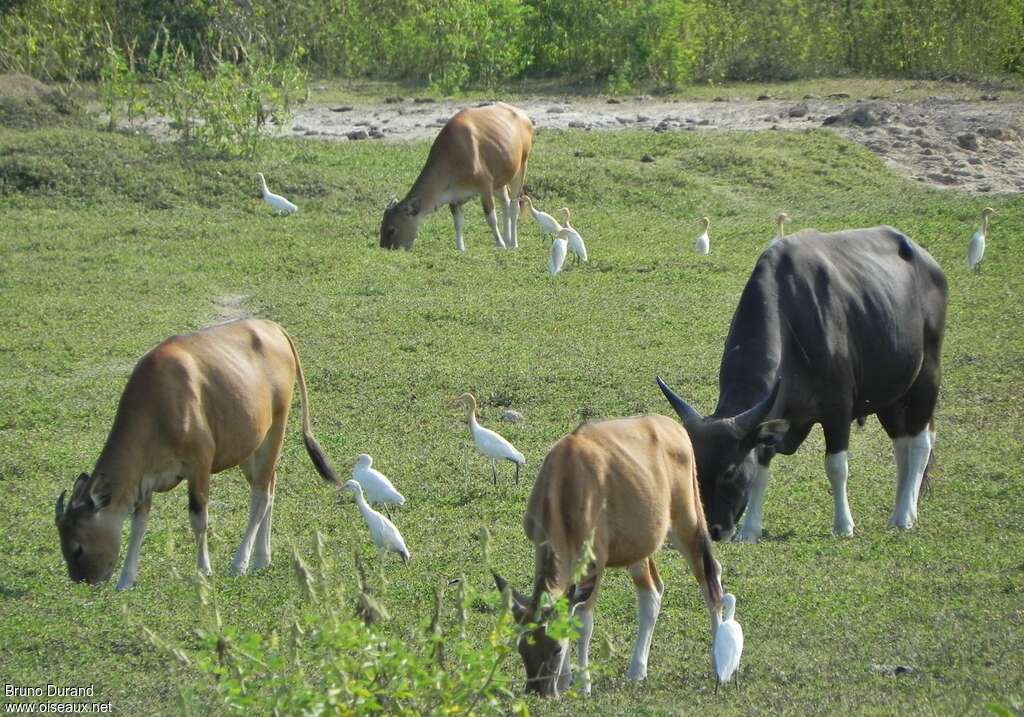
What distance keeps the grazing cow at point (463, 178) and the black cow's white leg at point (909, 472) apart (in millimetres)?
9306

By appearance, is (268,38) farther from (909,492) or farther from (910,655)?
Result: (910,655)

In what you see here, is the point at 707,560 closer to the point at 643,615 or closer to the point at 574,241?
the point at 643,615

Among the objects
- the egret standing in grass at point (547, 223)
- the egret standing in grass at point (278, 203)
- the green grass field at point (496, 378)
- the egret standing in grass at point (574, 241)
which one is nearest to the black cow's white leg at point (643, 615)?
the green grass field at point (496, 378)

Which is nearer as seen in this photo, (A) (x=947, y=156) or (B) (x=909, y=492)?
(B) (x=909, y=492)

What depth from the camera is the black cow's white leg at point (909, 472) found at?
10758 mm

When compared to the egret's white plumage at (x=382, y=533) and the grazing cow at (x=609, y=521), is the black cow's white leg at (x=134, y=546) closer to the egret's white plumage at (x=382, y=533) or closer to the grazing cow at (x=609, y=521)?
the egret's white plumage at (x=382, y=533)

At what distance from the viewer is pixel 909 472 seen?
1095 centimetres

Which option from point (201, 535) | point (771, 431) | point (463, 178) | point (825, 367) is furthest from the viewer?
point (463, 178)

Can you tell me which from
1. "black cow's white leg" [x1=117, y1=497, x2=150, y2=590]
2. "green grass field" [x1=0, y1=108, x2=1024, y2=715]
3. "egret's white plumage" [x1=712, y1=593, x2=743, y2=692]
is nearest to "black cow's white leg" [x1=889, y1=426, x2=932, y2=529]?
"green grass field" [x1=0, y1=108, x2=1024, y2=715]

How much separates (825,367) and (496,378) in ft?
14.3

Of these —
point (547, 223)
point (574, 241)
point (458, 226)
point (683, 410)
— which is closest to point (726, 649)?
point (683, 410)

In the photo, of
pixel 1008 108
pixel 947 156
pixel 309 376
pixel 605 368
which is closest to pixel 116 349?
pixel 309 376

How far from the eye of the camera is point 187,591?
9.21 m

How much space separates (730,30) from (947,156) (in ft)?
25.5
